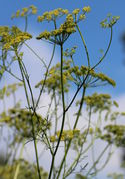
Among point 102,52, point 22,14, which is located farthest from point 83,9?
point 22,14

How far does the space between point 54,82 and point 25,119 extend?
3.64 m

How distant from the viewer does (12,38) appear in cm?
668

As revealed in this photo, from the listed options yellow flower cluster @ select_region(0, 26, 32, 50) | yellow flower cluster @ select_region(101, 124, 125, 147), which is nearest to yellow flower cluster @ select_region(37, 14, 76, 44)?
yellow flower cluster @ select_region(0, 26, 32, 50)

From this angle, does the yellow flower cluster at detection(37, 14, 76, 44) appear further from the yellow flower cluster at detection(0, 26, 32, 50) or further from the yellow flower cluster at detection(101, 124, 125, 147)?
the yellow flower cluster at detection(101, 124, 125, 147)

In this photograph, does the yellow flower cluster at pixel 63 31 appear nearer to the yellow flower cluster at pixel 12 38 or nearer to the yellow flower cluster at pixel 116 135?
the yellow flower cluster at pixel 12 38

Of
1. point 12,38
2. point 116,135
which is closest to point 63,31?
point 12,38

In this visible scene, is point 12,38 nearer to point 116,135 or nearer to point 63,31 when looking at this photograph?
point 63,31

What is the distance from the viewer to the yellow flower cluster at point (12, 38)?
21.1 ft

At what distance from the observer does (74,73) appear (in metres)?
6.85

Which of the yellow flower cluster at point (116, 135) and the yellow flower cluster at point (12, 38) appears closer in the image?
the yellow flower cluster at point (12, 38)

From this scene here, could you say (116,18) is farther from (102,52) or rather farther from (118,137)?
(118,137)

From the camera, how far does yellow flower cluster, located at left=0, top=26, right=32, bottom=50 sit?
644 centimetres

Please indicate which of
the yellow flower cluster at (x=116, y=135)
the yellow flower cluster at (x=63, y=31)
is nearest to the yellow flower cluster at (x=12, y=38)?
the yellow flower cluster at (x=63, y=31)

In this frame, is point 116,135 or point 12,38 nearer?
point 12,38
